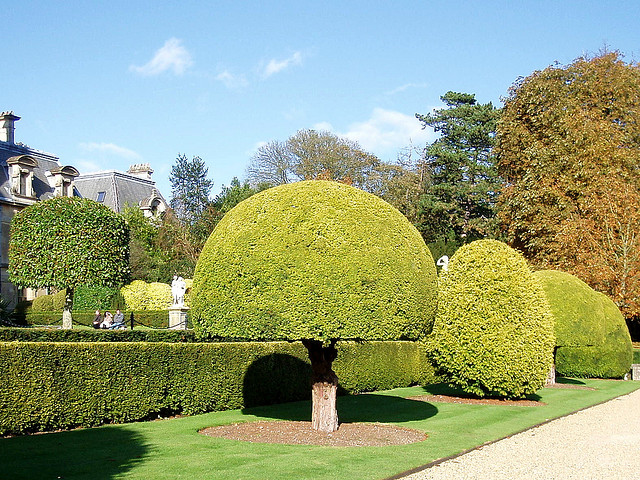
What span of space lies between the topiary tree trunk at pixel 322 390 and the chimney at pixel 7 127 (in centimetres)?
3790

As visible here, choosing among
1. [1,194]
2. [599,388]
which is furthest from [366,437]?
[1,194]

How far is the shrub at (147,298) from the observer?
35.4 meters

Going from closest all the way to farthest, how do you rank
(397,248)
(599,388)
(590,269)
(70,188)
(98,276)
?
(397,248) → (599,388) → (98,276) → (590,269) → (70,188)

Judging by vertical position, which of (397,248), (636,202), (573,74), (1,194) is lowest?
(397,248)

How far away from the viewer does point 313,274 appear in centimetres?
878

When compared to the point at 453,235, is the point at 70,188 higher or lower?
higher

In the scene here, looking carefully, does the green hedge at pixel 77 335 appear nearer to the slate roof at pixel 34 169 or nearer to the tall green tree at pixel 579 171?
the tall green tree at pixel 579 171

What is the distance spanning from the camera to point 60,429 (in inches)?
404

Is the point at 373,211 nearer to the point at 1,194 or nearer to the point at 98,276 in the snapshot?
the point at 98,276

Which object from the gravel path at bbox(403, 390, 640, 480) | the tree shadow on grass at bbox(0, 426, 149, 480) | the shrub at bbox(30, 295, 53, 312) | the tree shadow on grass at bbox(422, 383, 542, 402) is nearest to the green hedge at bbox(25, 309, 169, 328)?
the shrub at bbox(30, 295, 53, 312)

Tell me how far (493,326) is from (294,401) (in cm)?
462

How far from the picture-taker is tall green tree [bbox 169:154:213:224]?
54906 mm

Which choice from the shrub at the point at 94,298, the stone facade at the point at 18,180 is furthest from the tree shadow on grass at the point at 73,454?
the stone facade at the point at 18,180

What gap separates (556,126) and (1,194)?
30.2 m
